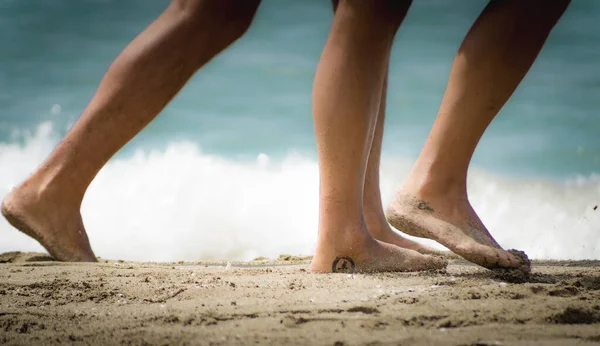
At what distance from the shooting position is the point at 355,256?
2.09 meters

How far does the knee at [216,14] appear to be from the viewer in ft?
7.98

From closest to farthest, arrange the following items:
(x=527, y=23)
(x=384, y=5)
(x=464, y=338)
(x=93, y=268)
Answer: (x=464, y=338) < (x=384, y=5) < (x=527, y=23) < (x=93, y=268)

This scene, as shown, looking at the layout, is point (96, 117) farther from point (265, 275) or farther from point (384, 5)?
point (384, 5)

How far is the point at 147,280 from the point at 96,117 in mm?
776

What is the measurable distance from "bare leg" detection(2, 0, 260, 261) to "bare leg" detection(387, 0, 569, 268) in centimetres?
87

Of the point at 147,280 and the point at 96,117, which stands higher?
the point at 96,117

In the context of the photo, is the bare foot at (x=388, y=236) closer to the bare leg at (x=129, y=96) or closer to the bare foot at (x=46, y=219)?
the bare leg at (x=129, y=96)

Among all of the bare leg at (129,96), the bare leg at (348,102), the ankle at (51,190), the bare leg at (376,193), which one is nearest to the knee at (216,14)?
the bare leg at (129,96)

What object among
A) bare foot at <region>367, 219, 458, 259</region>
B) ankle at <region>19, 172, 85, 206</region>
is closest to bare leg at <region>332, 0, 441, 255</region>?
bare foot at <region>367, 219, 458, 259</region>

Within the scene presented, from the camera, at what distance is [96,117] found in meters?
2.57

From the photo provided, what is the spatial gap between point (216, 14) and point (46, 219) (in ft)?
3.84

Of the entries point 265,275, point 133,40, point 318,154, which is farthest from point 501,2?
point 133,40

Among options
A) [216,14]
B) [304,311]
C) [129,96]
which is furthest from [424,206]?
[129,96]

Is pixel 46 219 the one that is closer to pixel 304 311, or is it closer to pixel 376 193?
pixel 376 193
